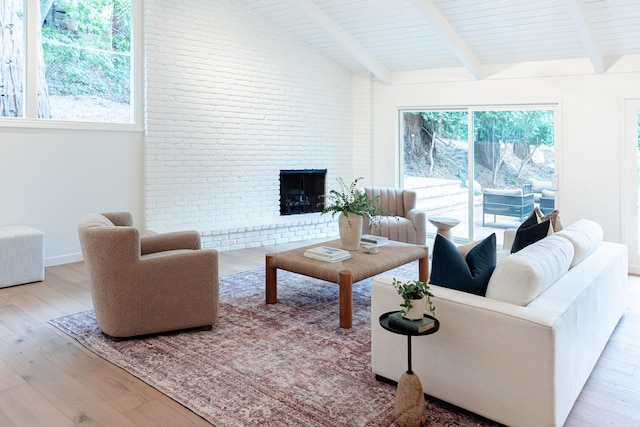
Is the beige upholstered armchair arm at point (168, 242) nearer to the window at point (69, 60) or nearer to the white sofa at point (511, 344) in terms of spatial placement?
the white sofa at point (511, 344)

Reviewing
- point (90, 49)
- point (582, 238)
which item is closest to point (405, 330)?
point (582, 238)

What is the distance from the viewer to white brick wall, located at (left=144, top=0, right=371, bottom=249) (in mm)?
5621

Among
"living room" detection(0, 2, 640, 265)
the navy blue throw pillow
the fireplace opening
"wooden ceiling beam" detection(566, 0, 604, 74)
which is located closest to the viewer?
the navy blue throw pillow

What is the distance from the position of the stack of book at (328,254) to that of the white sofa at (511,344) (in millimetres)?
1212

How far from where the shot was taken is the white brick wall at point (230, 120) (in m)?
5.62

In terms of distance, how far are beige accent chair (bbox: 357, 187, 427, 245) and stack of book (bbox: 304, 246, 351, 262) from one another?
1.29 meters

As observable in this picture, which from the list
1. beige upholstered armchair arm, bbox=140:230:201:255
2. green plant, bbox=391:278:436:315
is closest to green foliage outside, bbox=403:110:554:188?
beige upholstered armchair arm, bbox=140:230:201:255

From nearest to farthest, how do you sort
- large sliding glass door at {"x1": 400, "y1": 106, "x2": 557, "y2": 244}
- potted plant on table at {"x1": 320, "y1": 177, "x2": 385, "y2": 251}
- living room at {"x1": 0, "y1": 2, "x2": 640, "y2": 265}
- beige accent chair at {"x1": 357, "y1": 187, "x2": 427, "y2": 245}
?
potted plant on table at {"x1": 320, "y1": 177, "x2": 385, "y2": 251} < living room at {"x1": 0, "y1": 2, "x2": 640, "y2": 265} < beige accent chair at {"x1": 357, "y1": 187, "x2": 427, "y2": 245} < large sliding glass door at {"x1": 400, "y1": 106, "x2": 557, "y2": 244}

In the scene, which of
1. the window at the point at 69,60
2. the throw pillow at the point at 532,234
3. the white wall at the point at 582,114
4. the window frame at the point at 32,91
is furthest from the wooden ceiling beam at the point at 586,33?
the window frame at the point at 32,91

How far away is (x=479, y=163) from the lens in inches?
256

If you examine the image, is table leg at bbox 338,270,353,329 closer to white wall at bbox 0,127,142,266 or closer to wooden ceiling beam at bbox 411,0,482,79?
wooden ceiling beam at bbox 411,0,482,79

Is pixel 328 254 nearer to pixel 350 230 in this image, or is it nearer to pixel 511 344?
pixel 350 230

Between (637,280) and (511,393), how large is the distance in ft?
11.9

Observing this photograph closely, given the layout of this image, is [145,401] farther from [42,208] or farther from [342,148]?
[342,148]
